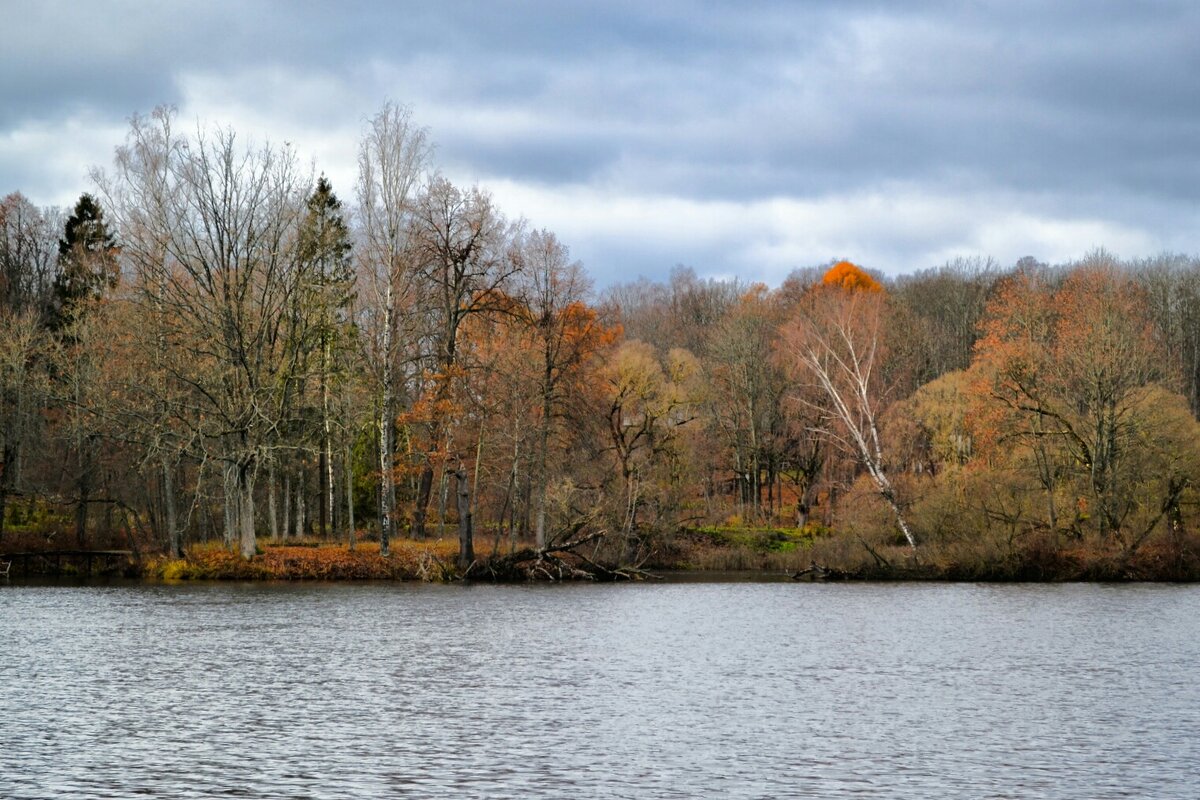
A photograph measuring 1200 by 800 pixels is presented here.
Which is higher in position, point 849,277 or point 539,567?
point 849,277

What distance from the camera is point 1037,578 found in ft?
169

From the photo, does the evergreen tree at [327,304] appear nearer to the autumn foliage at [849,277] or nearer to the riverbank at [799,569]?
the riverbank at [799,569]

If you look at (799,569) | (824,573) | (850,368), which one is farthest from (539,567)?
(850,368)

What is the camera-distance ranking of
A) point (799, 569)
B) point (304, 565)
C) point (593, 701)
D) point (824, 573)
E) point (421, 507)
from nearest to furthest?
point (593, 701) → point (304, 565) → point (824, 573) → point (799, 569) → point (421, 507)

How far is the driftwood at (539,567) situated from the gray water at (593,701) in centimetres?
1238

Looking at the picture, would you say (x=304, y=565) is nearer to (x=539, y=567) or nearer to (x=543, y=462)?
(x=539, y=567)

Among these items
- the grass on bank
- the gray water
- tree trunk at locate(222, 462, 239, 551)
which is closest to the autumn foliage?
the grass on bank

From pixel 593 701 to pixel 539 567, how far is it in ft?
101

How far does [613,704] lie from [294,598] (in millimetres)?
23084

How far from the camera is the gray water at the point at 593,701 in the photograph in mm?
15141

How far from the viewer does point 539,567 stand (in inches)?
2039

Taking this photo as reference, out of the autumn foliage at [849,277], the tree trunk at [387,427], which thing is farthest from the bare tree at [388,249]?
the autumn foliage at [849,277]

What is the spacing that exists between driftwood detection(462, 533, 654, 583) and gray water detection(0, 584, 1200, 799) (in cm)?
1238

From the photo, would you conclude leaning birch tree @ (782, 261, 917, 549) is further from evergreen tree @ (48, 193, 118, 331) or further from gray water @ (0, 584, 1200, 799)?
evergreen tree @ (48, 193, 118, 331)
